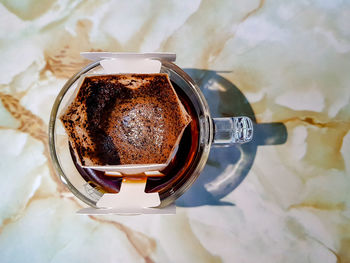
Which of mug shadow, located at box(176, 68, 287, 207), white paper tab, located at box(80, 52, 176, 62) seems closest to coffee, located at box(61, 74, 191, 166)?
white paper tab, located at box(80, 52, 176, 62)

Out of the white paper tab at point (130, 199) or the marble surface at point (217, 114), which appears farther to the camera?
the marble surface at point (217, 114)

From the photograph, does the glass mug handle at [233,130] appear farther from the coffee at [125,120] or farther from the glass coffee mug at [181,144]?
the coffee at [125,120]

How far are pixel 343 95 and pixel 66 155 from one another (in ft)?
Result: 2.17

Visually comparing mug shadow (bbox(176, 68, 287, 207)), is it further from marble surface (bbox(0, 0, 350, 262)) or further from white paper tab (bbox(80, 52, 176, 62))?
white paper tab (bbox(80, 52, 176, 62))

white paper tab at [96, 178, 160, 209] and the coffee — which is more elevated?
the coffee

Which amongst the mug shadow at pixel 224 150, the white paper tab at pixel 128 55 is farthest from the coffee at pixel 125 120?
the mug shadow at pixel 224 150

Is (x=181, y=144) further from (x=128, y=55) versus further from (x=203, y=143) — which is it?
(x=128, y=55)

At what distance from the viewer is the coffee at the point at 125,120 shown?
494 millimetres

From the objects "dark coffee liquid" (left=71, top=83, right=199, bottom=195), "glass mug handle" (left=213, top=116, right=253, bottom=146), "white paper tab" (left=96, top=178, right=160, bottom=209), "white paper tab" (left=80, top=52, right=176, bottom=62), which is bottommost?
"white paper tab" (left=96, top=178, right=160, bottom=209)

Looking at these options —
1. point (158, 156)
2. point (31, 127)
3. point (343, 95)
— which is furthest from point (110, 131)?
point (343, 95)

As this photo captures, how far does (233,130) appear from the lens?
562 mm

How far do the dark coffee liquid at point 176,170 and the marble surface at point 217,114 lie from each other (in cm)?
8

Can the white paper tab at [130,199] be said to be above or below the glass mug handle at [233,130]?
below

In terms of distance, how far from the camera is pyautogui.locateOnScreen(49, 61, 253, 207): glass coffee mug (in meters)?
Result: 0.54
